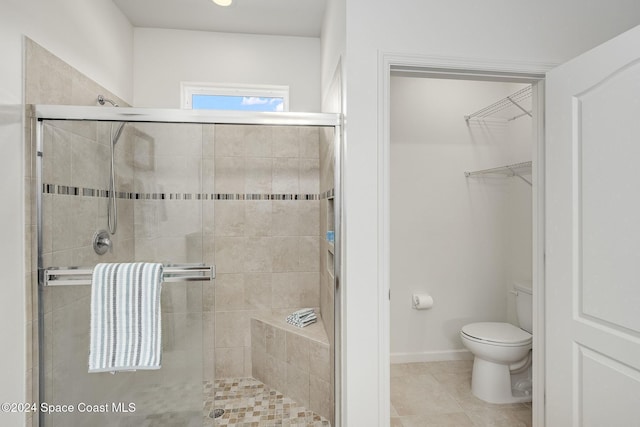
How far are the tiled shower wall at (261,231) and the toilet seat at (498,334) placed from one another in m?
1.20

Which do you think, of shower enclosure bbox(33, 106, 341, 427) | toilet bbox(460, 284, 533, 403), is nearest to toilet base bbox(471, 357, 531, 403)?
toilet bbox(460, 284, 533, 403)

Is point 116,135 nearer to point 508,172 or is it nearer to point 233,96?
point 233,96

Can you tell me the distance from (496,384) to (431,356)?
26.0 inches

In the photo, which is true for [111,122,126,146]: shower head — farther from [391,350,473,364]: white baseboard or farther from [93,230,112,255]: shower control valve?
[391,350,473,364]: white baseboard

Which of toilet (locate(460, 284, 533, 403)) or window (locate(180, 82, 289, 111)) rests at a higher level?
window (locate(180, 82, 289, 111))

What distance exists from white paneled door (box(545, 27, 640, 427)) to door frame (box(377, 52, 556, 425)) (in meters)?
0.06

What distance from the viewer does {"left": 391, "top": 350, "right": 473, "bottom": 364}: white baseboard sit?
2875mm

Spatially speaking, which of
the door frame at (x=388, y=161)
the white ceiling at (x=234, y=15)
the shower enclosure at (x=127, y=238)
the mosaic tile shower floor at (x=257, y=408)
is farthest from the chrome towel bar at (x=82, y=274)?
the white ceiling at (x=234, y=15)

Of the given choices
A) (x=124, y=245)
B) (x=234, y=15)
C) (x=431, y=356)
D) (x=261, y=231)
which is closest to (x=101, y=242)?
(x=124, y=245)

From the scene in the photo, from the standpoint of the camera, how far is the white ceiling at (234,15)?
2318 millimetres

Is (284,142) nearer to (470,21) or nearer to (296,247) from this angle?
(296,247)

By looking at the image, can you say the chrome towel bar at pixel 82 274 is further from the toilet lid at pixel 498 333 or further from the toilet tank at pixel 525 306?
the toilet tank at pixel 525 306

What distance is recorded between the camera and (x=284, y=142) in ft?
9.16

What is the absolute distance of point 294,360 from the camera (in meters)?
2.27
